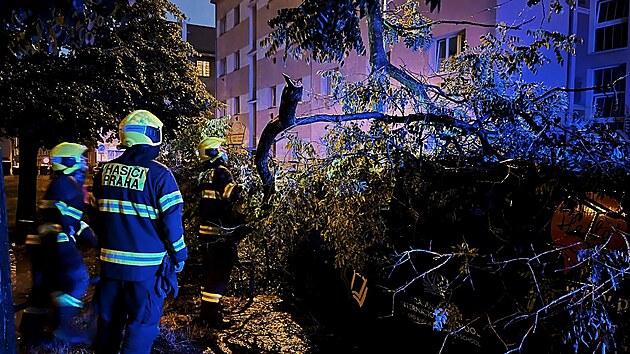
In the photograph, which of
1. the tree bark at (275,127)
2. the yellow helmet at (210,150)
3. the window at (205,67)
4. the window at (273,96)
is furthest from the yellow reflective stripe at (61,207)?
the window at (205,67)

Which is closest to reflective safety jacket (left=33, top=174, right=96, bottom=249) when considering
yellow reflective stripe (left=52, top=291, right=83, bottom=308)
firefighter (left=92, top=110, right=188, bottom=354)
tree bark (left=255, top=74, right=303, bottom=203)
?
yellow reflective stripe (left=52, top=291, right=83, bottom=308)

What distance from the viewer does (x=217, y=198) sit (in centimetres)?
534

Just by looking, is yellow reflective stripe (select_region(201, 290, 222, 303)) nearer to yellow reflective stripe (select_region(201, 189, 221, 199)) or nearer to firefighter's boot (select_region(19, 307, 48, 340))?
yellow reflective stripe (select_region(201, 189, 221, 199))

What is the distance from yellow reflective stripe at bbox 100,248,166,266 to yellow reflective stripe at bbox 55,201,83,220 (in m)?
1.41

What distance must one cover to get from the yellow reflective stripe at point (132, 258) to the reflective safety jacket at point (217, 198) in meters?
1.57

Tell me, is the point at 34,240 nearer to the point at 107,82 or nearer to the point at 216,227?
the point at 216,227

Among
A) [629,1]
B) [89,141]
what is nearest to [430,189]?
[89,141]

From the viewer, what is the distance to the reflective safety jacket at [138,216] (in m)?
3.62

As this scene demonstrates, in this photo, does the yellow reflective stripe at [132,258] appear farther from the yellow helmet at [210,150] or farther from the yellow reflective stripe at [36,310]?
the yellow helmet at [210,150]

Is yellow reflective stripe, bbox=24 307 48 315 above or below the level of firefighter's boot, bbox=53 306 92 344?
above

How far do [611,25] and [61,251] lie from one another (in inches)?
617

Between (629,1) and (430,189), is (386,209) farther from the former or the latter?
(629,1)

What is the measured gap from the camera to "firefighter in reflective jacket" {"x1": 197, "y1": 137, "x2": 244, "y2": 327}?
5285 mm

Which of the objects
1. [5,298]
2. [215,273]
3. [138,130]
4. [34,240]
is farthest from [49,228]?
[5,298]
